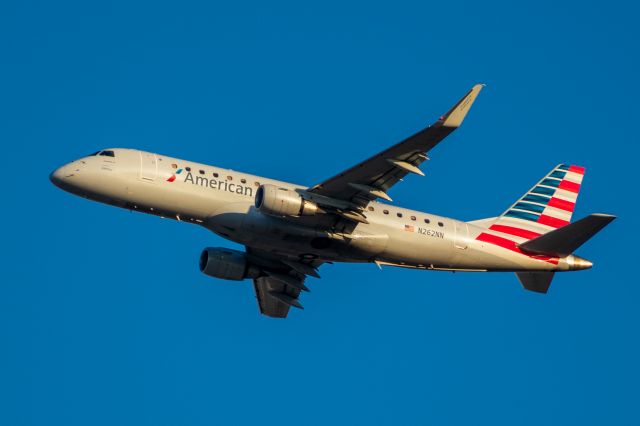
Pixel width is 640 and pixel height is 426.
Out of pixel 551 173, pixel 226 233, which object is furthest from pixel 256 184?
pixel 551 173

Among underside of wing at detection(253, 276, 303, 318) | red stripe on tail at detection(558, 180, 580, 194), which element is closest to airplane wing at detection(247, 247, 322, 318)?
underside of wing at detection(253, 276, 303, 318)

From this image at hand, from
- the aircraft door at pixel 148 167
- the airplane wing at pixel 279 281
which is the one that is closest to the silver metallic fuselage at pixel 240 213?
the aircraft door at pixel 148 167

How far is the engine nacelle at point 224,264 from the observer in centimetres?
5675

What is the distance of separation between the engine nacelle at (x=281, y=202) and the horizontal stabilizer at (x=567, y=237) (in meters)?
12.9

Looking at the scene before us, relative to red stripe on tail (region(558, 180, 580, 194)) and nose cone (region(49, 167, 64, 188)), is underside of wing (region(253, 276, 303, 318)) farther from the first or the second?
red stripe on tail (region(558, 180, 580, 194))

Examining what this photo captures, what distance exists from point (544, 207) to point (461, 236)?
724 cm

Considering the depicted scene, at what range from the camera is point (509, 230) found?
2208 inches

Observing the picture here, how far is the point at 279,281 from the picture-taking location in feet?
193

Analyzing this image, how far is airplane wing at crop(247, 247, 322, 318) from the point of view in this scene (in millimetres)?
55469

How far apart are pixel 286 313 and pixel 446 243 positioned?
1225 centimetres

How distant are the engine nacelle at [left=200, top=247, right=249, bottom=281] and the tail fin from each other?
1363 centimetres

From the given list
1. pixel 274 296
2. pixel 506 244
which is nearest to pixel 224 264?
pixel 274 296

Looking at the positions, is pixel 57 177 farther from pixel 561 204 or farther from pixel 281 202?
pixel 561 204

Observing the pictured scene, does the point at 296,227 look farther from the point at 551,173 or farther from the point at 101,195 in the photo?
the point at 551,173
